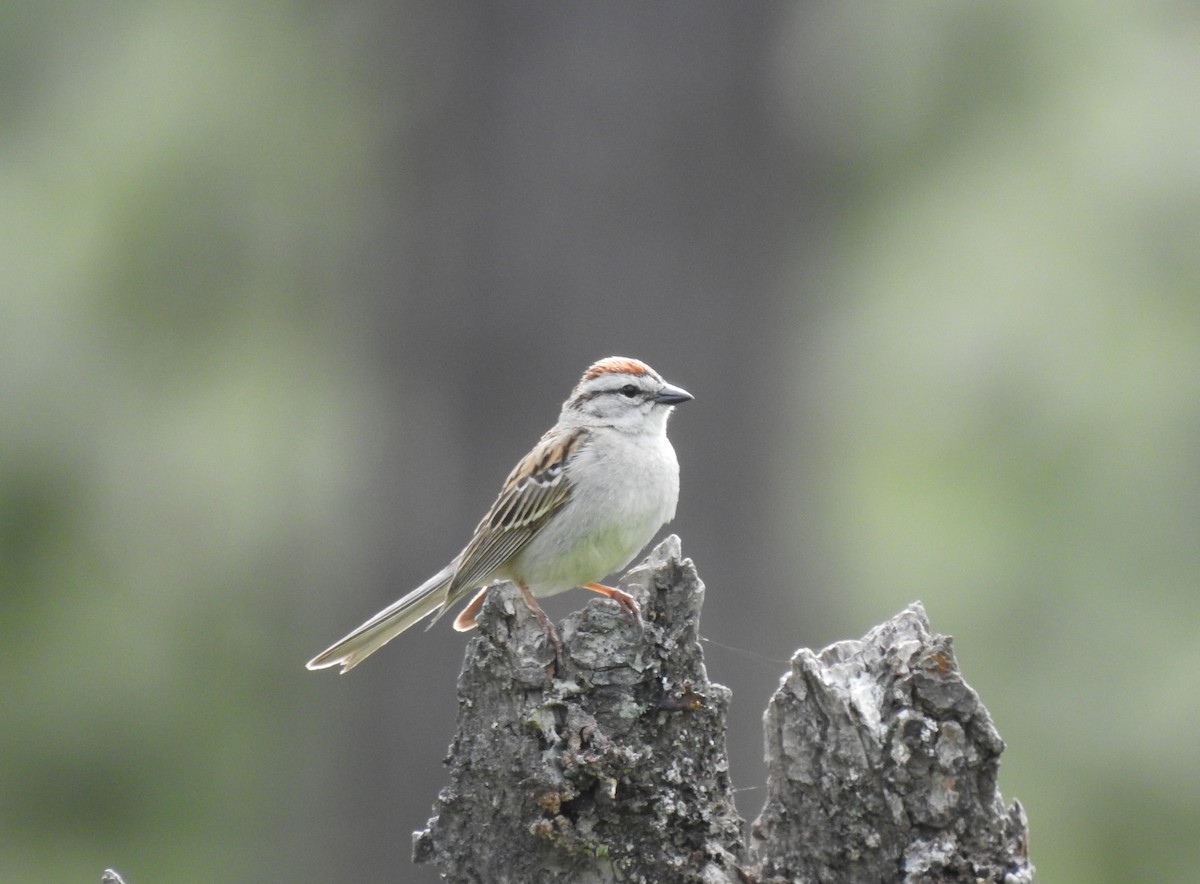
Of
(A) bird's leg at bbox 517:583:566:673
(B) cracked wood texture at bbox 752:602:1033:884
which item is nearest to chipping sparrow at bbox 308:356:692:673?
(A) bird's leg at bbox 517:583:566:673

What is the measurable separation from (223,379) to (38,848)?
8.56ft

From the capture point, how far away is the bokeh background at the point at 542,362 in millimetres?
5961

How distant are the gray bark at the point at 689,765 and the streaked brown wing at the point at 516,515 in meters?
1.62

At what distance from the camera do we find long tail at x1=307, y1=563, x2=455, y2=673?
4863mm

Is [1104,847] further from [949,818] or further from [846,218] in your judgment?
[949,818]

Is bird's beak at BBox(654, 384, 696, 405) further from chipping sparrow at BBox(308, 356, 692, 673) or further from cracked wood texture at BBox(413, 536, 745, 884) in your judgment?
cracked wood texture at BBox(413, 536, 745, 884)

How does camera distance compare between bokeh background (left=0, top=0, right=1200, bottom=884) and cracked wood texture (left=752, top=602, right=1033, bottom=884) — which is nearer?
cracked wood texture (left=752, top=602, right=1033, bottom=884)

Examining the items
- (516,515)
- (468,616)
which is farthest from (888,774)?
(516,515)

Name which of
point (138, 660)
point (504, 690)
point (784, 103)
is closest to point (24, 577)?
point (138, 660)

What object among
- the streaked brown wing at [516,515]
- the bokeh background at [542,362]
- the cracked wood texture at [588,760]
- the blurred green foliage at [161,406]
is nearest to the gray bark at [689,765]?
the cracked wood texture at [588,760]

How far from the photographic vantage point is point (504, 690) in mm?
3123

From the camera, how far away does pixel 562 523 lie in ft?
15.9

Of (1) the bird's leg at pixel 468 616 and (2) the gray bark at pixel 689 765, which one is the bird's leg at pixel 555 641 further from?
(1) the bird's leg at pixel 468 616

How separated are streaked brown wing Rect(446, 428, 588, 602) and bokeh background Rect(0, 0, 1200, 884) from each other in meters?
0.71
